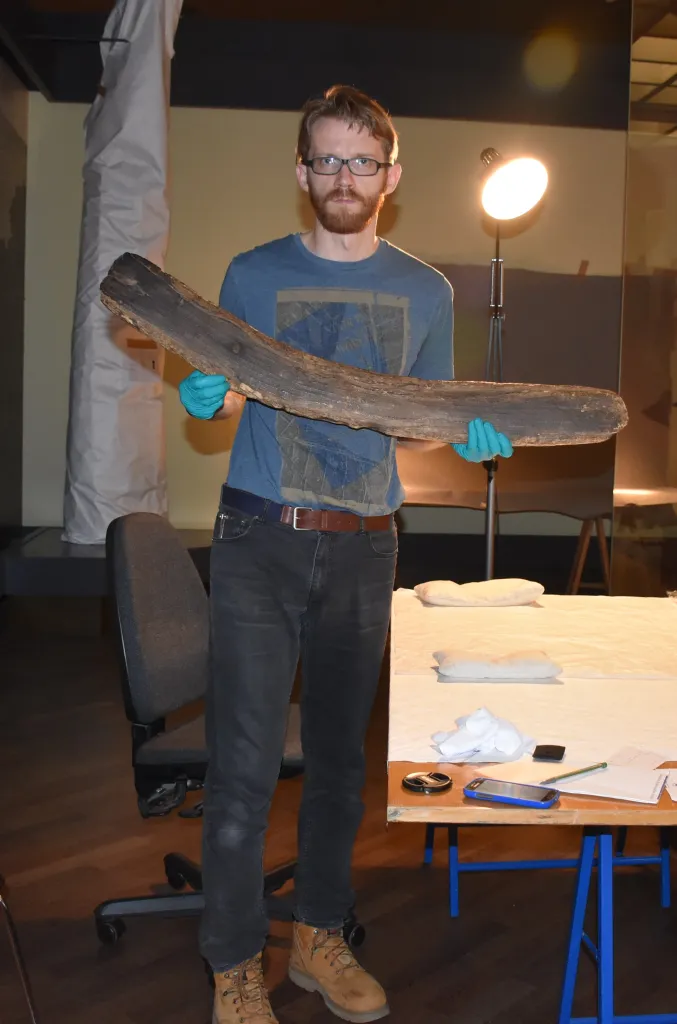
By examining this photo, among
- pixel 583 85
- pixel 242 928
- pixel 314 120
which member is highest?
pixel 583 85

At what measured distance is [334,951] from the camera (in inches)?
83.1

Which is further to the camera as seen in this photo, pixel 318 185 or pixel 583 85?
pixel 583 85

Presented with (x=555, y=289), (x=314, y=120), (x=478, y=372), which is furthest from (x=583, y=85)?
(x=314, y=120)

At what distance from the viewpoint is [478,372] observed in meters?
7.14

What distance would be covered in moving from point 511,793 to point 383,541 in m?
0.74

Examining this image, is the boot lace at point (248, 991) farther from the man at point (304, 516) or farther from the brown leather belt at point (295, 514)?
the brown leather belt at point (295, 514)

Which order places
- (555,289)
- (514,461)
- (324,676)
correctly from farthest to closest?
(555,289)
(514,461)
(324,676)

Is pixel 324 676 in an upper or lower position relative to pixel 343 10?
lower

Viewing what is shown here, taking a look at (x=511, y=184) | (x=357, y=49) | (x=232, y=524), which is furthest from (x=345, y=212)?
(x=357, y=49)

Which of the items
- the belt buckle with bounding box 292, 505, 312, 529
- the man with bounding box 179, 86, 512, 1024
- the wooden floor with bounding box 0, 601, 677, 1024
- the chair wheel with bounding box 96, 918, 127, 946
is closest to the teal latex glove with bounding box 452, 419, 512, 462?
the man with bounding box 179, 86, 512, 1024

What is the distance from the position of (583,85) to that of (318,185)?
5711 mm

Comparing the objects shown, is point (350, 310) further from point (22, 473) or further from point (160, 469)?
point (22, 473)

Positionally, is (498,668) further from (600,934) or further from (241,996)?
(241,996)

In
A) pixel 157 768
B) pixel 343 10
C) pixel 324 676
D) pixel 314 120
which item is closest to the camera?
pixel 314 120
